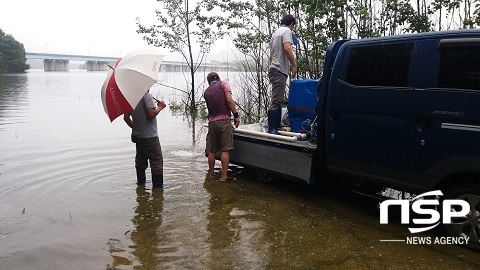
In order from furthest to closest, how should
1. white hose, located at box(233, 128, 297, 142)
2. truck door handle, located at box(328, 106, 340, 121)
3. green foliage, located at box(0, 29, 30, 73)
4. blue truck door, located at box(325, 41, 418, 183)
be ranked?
1. green foliage, located at box(0, 29, 30, 73)
2. white hose, located at box(233, 128, 297, 142)
3. truck door handle, located at box(328, 106, 340, 121)
4. blue truck door, located at box(325, 41, 418, 183)

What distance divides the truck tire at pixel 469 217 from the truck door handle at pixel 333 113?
1385 millimetres

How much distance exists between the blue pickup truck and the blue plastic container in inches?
19.9

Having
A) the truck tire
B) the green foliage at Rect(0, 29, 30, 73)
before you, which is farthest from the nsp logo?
the green foliage at Rect(0, 29, 30, 73)

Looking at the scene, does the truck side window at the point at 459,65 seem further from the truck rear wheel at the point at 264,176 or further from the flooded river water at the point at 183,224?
the truck rear wheel at the point at 264,176

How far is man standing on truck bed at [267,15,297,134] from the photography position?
20.4ft

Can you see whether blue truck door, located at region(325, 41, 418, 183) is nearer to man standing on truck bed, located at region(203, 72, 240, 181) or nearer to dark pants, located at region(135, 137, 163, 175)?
man standing on truck bed, located at region(203, 72, 240, 181)

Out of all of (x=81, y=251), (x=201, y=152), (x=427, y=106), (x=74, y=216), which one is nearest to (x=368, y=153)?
(x=427, y=106)

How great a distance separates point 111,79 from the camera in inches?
215

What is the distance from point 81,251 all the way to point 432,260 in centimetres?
330

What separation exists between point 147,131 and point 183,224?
1.76 meters

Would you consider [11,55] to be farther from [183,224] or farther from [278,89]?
[183,224]

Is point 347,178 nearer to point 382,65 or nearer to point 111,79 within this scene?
point 382,65

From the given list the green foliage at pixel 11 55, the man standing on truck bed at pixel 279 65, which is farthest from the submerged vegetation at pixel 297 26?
the green foliage at pixel 11 55

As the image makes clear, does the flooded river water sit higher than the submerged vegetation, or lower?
lower
